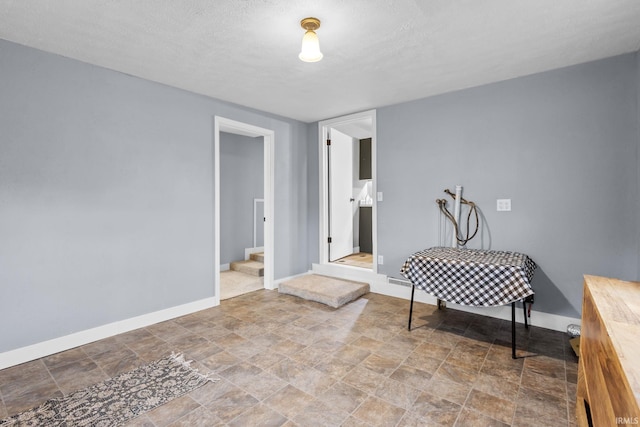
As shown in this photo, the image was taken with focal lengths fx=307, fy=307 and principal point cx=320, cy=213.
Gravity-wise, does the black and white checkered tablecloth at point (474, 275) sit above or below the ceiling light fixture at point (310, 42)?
below

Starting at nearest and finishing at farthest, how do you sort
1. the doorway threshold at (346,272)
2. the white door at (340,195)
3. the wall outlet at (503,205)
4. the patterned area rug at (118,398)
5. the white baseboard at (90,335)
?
1. the patterned area rug at (118,398)
2. the white baseboard at (90,335)
3. the wall outlet at (503,205)
4. the doorway threshold at (346,272)
5. the white door at (340,195)

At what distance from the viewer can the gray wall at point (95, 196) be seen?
227 cm

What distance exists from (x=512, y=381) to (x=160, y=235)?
124 inches

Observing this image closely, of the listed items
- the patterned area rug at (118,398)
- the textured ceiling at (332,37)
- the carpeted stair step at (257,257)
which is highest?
the textured ceiling at (332,37)

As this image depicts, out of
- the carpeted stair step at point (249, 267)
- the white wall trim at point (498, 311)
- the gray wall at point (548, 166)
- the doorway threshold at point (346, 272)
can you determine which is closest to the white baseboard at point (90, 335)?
the carpeted stair step at point (249, 267)

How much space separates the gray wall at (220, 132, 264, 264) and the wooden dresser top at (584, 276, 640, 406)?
4764mm

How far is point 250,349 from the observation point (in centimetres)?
248

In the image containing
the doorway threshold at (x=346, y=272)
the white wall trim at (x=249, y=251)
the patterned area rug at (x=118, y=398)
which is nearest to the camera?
the patterned area rug at (x=118, y=398)

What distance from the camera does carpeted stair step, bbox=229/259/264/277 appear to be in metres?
4.82

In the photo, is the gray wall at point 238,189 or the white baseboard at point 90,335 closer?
the white baseboard at point 90,335

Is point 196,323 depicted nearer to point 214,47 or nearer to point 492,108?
point 214,47

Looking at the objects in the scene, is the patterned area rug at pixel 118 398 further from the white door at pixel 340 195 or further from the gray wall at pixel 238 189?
the gray wall at pixel 238 189

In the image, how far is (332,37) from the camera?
217 centimetres

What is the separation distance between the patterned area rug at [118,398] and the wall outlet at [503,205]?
2984 mm
